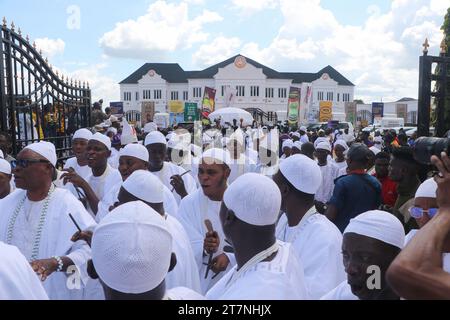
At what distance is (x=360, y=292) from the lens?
2316mm

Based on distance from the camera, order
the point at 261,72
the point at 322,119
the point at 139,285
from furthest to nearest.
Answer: the point at 261,72 → the point at 322,119 → the point at 139,285

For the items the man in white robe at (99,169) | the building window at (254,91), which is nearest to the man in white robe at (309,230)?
the man in white robe at (99,169)

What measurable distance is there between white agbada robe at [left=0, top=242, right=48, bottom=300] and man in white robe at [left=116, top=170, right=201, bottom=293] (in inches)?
48.9

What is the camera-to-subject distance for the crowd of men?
1.71m

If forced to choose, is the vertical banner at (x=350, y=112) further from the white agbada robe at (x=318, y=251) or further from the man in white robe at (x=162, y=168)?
the white agbada robe at (x=318, y=251)

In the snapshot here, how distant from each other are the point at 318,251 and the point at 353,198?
2.11 metres

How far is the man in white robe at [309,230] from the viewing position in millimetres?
2941

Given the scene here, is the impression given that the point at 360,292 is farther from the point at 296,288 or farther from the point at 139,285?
the point at 139,285

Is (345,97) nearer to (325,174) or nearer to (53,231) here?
(325,174)

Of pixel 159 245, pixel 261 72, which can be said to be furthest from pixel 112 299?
pixel 261 72

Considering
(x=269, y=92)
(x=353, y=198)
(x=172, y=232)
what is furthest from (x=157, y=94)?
(x=172, y=232)

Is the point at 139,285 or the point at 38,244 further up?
the point at 139,285

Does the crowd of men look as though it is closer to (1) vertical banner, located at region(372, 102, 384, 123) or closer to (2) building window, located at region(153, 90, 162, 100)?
(1) vertical banner, located at region(372, 102, 384, 123)
